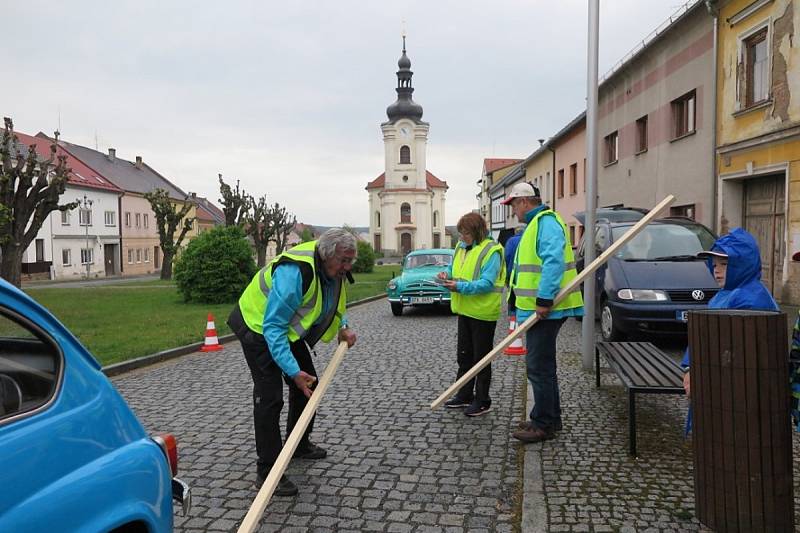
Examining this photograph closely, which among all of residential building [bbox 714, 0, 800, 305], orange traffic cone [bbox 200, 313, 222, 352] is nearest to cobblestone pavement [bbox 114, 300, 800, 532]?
orange traffic cone [bbox 200, 313, 222, 352]

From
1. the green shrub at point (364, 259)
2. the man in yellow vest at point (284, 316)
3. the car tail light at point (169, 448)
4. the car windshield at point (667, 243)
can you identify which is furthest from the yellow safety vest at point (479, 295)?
the green shrub at point (364, 259)

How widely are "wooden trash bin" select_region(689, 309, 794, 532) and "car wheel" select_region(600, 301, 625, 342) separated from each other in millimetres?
5963

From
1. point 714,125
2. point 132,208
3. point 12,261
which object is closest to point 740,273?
point 714,125

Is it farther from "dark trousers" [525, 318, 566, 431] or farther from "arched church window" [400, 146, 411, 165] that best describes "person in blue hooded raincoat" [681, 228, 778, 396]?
"arched church window" [400, 146, 411, 165]

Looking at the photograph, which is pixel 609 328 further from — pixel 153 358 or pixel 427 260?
pixel 427 260

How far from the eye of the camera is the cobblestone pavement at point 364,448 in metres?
3.75

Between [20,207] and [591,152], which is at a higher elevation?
[20,207]

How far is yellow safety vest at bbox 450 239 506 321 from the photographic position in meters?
5.64

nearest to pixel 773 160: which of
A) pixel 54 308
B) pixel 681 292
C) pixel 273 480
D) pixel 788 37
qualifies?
pixel 788 37

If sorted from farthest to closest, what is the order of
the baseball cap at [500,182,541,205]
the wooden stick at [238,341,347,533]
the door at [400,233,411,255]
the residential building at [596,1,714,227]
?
the door at [400,233,411,255] < the residential building at [596,1,714,227] < the baseball cap at [500,182,541,205] < the wooden stick at [238,341,347,533]

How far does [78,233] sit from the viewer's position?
49.7 m

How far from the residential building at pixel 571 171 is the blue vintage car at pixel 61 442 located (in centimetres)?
2863

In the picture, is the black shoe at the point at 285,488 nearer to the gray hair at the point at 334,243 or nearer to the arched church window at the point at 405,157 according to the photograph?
the gray hair at the point at 334,243

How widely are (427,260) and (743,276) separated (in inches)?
476
